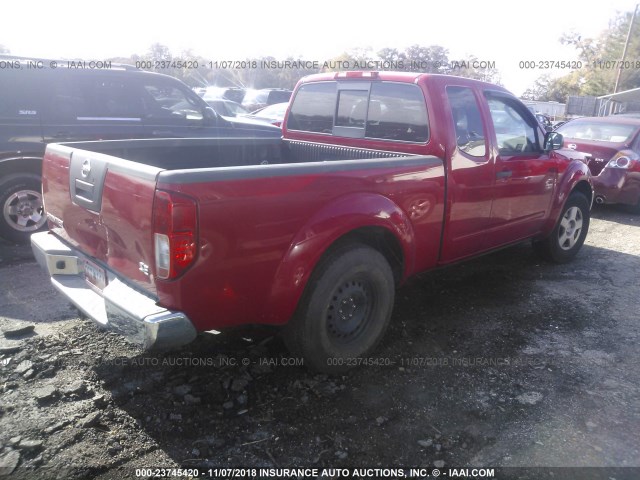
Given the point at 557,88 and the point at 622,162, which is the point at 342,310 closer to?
the point at 622,162

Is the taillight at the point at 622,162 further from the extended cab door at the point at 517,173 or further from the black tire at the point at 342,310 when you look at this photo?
the black tire at the point at 342,310

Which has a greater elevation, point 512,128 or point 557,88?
point 557,88

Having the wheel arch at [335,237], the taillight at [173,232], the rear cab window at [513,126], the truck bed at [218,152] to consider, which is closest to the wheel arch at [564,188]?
the rear cab window at [513,126]

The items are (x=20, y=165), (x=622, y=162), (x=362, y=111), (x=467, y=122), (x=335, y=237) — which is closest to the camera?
(x=335, y=237)

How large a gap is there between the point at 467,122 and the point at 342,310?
6.21ft

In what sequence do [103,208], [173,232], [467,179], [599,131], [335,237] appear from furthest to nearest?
[599,131], [467,179], [335,237], [103,208], [173,232]

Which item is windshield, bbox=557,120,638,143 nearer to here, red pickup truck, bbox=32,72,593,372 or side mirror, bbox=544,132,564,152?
side mirror, bbox=544,132,564,152

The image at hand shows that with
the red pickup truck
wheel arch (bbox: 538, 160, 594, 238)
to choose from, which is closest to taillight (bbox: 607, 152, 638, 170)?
wheel arch (bbox: 538, 160, 594, 238)

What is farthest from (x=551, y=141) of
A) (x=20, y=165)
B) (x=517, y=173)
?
(x=20, y=165)

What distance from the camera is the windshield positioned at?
8625mm

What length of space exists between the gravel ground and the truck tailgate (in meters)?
0.73

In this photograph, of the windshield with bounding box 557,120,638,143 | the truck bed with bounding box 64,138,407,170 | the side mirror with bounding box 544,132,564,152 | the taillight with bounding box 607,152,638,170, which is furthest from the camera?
the windshield with bounding box 557,120,638,143

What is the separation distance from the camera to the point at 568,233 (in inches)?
224

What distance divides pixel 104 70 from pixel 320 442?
519 centimetres
